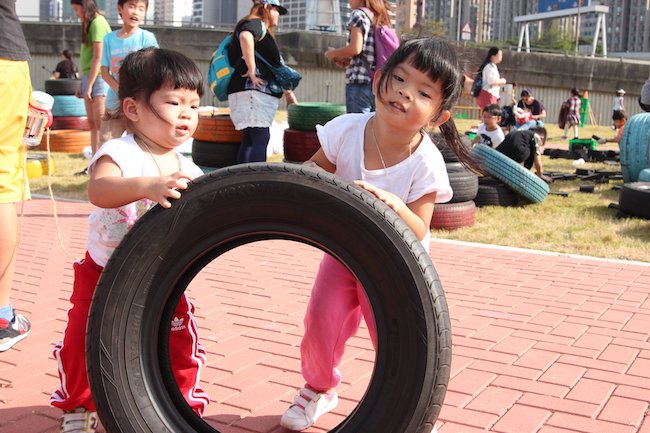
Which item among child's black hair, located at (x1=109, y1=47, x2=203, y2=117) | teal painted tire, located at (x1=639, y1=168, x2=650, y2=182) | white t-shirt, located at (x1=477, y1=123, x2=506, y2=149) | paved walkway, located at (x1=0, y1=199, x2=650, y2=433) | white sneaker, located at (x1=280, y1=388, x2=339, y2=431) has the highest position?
child's black hair, located at (x1=109, y1=47, x2=203, y2=117)

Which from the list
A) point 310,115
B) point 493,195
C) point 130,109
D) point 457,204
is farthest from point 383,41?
point 130,109

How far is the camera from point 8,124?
3396 millimetres

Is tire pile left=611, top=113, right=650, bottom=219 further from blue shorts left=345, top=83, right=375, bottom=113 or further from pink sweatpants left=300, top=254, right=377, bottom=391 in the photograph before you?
pink sweatpants left=300, top=254, right=377, bottom=391

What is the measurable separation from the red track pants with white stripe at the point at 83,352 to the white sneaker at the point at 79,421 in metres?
0.02

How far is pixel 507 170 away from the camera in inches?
322

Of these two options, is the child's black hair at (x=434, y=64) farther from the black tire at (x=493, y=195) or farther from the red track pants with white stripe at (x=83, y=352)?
the black tire at (x=493, y=195)

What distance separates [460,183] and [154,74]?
200 inches

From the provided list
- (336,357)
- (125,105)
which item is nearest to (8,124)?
(125,105)

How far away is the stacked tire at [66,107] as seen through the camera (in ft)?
43.4

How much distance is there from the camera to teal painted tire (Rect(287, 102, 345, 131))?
7.84 m

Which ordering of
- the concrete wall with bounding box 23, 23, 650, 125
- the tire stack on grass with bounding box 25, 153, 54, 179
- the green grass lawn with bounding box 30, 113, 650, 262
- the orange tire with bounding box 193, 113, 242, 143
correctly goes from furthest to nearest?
the concrete wall with bounding box 23, 23, 650, 125 → the tire stack on grass with bounding box 25, 153, 54, 179 → the orange tire with bounding box 193, 113, 242, 143 → the green grass lawn with bounding box 30, 113, 650, 262

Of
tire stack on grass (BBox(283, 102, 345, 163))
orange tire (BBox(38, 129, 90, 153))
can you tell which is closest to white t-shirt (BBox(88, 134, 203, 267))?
tire stack on grass (BBox(283, 102, 345, 163))

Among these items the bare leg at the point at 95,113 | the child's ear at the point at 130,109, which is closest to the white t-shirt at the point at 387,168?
the child's ear at the point at 130,109

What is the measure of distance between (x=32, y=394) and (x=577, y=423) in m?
2.13
